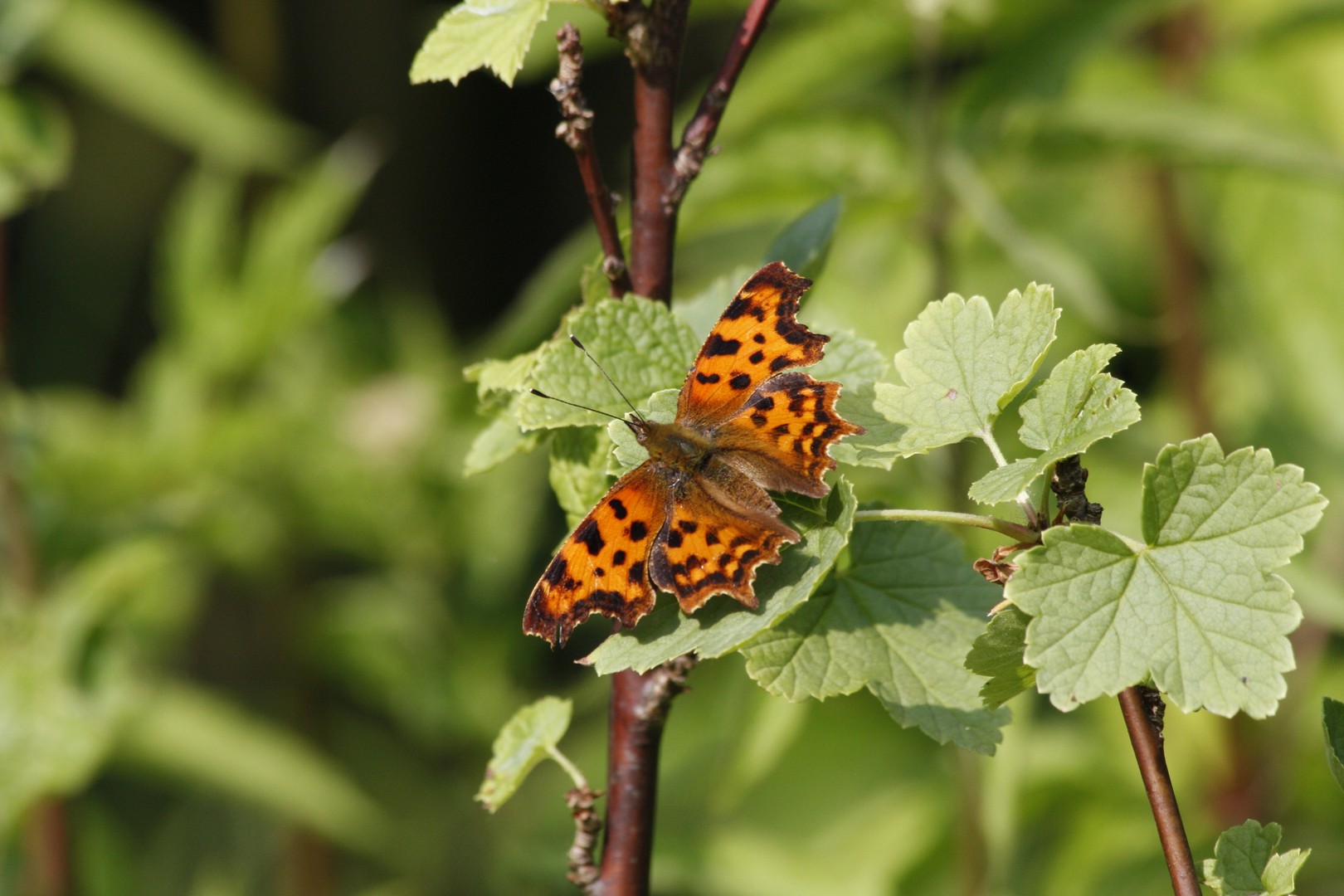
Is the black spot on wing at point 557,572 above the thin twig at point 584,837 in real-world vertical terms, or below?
above

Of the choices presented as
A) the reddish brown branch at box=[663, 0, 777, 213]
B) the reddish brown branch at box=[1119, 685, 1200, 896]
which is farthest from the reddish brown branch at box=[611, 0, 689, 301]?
the reddish brown branch at box=[1119, 685, 1200, 896]

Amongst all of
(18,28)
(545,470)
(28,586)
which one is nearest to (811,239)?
(18,28)

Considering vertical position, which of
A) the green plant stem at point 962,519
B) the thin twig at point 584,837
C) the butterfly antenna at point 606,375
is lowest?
the thin twig at point 584,837

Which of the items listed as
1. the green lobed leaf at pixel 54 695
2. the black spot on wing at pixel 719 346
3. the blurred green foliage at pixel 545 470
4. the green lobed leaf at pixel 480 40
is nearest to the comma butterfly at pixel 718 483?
the black spot on wing at pixel 719 346

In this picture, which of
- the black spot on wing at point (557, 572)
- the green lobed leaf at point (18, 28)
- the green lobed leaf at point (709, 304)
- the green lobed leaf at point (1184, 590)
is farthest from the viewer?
the green lobed leaf at point (18, 28)

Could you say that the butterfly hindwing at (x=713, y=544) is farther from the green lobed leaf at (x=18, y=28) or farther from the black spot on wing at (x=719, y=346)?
the green lobed leaf at (x=18, y=28)

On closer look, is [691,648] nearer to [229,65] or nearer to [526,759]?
[526,759]
